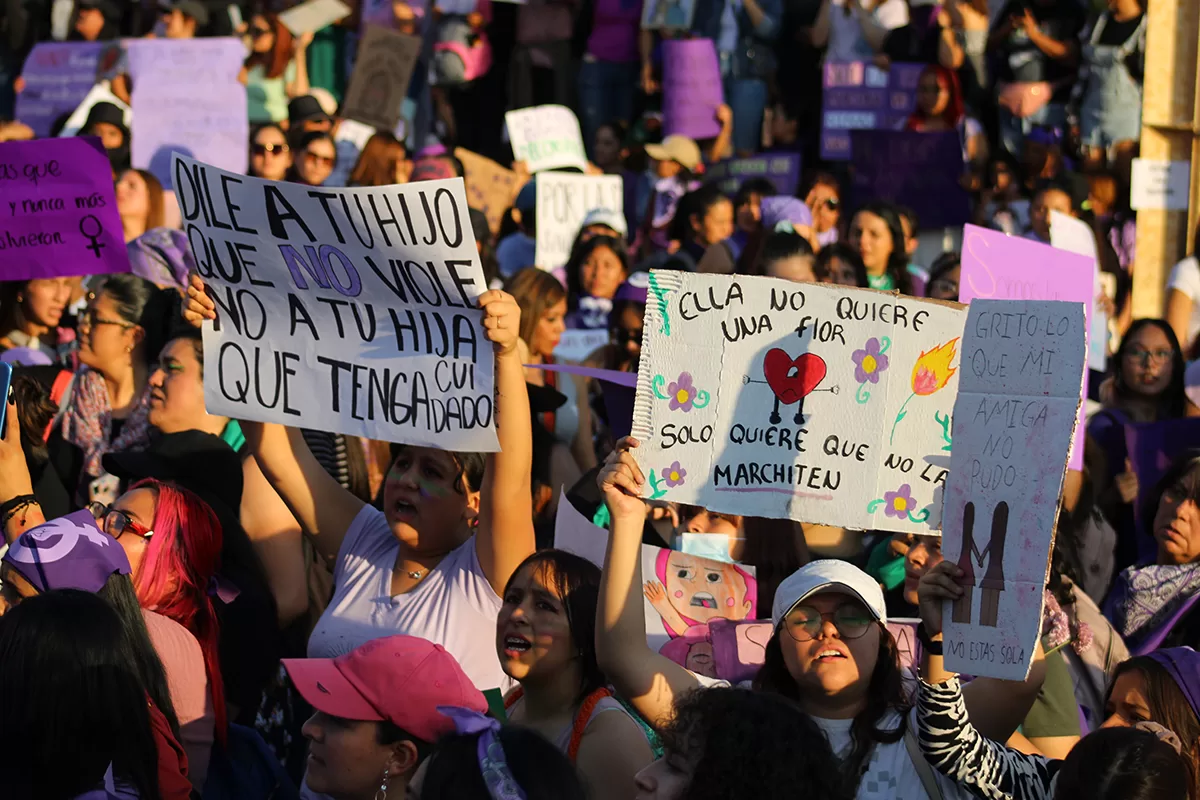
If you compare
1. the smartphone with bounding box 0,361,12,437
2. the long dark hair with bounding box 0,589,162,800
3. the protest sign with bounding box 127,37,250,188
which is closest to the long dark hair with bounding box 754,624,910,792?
the long dark hair with bounding box 0,589,162,800

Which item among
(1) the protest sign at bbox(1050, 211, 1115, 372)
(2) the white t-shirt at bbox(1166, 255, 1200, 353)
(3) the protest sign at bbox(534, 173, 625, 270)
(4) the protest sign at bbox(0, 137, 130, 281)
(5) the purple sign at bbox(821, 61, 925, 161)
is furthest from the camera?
(5) the purple sign at bbox(821, 61, 925, 161)

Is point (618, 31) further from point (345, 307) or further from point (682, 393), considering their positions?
point (682, 393)

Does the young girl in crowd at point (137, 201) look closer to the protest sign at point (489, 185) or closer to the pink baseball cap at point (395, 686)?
the protest sign at point (489, 185)

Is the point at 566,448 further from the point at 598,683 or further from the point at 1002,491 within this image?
the point at 1002,491

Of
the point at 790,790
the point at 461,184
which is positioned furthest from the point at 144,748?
the point at 461,184

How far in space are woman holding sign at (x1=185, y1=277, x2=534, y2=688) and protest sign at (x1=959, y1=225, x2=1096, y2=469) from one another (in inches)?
63.2

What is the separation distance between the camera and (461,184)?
430cm

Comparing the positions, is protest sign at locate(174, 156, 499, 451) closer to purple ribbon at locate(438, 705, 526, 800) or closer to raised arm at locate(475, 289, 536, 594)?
raised arm at locate(475, 289, 536, 594)

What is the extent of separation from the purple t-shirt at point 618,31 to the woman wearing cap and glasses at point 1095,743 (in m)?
10.4

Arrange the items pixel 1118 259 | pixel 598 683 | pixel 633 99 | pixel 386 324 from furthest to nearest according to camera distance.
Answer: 1. pixel 633 99
2. pixel 1118 259
3. pixel 386 324
4. pixel 598 683

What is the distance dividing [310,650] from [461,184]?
4.08 feet

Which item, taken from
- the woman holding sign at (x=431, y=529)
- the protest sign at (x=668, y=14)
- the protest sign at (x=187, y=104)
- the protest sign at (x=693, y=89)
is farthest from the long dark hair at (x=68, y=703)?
the protest sign at (x=668, y=14)

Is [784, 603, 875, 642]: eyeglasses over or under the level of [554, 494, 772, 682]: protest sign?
over

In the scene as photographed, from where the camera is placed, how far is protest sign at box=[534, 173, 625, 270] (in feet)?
32.7
